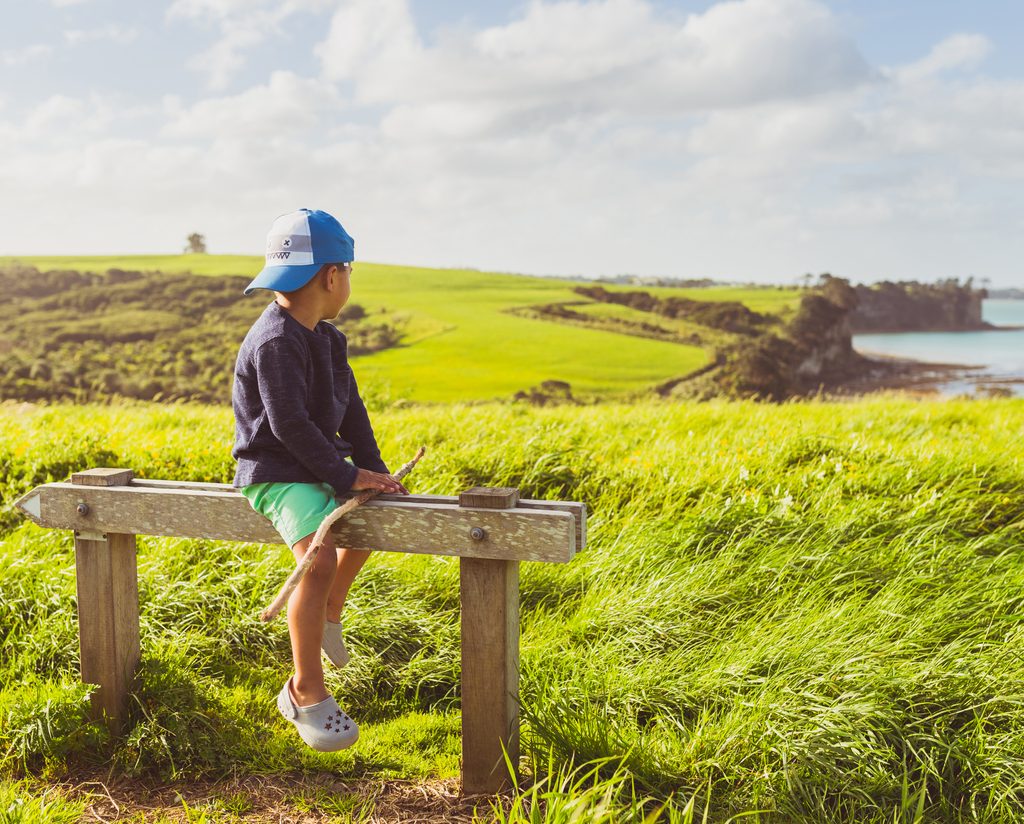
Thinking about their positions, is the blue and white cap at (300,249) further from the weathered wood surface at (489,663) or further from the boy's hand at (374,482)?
the weathered wood surface at (489,663)

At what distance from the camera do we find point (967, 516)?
4.90 meters

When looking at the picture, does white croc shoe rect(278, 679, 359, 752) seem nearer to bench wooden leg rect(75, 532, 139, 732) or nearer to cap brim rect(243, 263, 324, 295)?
bench wooden leg rect(75, 532, 139, 732)

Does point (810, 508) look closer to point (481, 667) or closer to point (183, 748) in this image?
point (481, 667)

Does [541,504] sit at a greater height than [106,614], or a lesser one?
greater

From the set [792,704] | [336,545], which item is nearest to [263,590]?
[336,545]

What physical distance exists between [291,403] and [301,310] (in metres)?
0.32

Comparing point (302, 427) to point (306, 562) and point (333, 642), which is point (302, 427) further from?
point (333, 642)

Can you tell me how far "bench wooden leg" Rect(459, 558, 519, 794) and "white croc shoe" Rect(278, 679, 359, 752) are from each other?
1.25ft

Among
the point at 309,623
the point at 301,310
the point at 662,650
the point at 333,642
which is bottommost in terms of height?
the point at 662,650

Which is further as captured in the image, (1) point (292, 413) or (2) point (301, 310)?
(2) point (301, 310)

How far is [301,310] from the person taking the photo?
2777 mm

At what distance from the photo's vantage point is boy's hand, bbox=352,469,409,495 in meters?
2.73

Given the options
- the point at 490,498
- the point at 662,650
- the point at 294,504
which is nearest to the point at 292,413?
the point at 294,504

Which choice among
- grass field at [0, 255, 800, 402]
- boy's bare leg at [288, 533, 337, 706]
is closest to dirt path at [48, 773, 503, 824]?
boy's bare leg at [288, 533, 337, 706]
